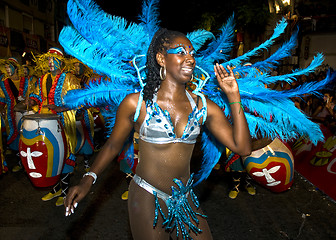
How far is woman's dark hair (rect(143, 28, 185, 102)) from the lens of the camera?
2027 mm

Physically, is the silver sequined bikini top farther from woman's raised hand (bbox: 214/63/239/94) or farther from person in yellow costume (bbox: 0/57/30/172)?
person in yellow costume (bbox: 0/57/30/172)

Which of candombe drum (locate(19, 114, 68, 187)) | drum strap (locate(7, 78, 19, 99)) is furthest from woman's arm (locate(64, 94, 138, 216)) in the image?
drum strap (locate(7, 78, 19, 99))

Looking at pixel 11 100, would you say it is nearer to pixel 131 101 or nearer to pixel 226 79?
pixel 131 101

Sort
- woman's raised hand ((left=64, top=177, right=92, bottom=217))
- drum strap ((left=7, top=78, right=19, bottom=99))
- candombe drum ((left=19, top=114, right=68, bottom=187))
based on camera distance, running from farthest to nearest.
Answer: drum strap ((left=7, top=78, right=19, bottom=99)) < candombe drum ((left=19, top=114, right=68, bottom=187)) < woman's raised hand ((left=64, top=177, right=92, bottom=217))

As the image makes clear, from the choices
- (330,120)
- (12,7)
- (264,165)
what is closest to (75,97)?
(264,165)

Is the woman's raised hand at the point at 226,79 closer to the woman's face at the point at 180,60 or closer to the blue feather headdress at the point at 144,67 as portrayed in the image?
the woman's face at the point at 180,60

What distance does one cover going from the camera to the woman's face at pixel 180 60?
76.8 inches

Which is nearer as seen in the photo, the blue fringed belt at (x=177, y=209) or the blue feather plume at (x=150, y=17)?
the blue fringed belt at (x=177, y=209)

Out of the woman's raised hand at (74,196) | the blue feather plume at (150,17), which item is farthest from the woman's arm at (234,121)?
the woman's raised hand at (74,196)

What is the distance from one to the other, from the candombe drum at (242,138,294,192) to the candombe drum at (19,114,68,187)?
2.61 meters

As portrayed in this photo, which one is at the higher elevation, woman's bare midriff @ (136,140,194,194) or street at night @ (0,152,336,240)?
woman's bare midriff @ (136,140,194,194)

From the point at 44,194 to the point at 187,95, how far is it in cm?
382

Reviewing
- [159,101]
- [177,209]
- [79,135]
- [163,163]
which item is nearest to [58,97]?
[79,135]

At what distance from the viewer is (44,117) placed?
4.02m
